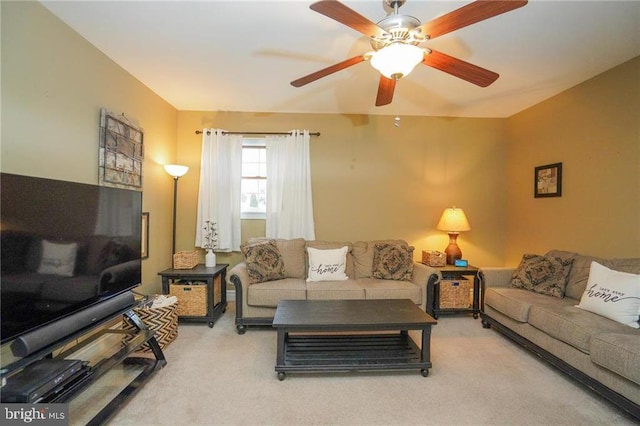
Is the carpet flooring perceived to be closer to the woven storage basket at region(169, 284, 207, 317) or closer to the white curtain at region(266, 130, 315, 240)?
the woven storage basket at region(169, 284, 207, 317)

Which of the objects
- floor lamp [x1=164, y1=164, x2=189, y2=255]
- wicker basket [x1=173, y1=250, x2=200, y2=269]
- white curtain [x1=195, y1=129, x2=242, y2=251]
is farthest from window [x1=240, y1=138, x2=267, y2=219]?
wicker basket [x1=173, y1=250, x2=200, y2=269]

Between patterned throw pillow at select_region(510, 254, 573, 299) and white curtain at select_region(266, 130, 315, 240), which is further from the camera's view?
white curtain at select_region(266, 130, 315, 240)

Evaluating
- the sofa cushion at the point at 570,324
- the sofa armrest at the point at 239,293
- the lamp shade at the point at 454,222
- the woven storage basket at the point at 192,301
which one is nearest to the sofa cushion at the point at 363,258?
the lamp shade at the point at 454,222

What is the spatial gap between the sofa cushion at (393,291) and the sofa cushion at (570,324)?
994 mm

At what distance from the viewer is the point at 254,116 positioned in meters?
4.05

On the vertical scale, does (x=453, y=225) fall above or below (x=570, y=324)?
above

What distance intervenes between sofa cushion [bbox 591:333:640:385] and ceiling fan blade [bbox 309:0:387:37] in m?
2.38

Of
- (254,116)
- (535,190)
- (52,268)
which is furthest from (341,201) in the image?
(52,268)

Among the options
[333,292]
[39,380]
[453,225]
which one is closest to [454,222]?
[453,225]

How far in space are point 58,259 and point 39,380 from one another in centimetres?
61

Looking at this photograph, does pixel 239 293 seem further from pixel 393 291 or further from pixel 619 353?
pixel 619 353

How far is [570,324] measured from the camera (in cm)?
222

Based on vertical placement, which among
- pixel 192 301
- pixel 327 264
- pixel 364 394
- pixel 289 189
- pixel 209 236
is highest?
pixel 289 189

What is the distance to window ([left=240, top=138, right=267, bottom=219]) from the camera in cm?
409
